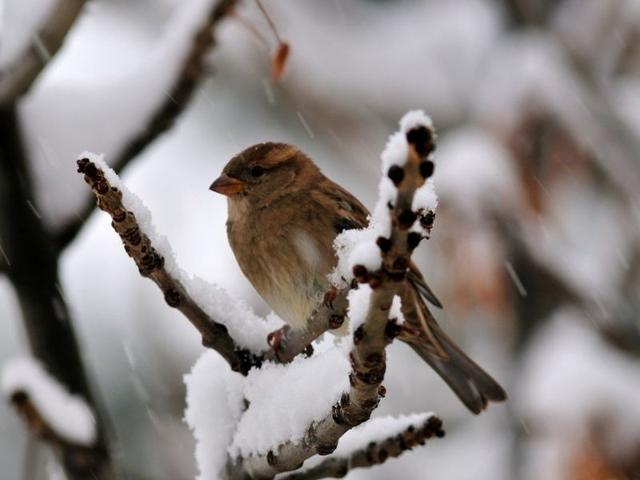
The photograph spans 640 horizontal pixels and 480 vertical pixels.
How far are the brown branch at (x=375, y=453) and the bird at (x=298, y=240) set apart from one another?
0.96 metres

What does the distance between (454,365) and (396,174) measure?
295cm

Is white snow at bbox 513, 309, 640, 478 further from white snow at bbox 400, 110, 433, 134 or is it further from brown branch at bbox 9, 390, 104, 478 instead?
white snow at bbox 400, 110, 433, 134

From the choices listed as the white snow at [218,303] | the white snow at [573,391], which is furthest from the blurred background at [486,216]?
the white snow at [218,303]

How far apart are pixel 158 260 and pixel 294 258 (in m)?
1.55

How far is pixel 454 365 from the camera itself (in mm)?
4168

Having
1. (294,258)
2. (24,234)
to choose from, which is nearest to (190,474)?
(294,258)

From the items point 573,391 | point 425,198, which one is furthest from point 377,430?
point 573,391

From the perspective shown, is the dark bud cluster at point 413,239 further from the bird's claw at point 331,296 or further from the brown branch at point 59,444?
the brown branch at point 59,444

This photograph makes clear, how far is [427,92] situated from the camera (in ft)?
27.1

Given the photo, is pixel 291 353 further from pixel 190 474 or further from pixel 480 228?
pixel 480 228

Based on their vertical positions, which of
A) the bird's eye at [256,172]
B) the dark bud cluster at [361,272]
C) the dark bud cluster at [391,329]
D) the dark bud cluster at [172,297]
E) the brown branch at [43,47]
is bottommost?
the dark bud cluster at [391,329]

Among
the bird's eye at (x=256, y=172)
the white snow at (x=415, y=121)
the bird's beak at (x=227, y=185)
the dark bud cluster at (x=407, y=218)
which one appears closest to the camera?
the white snow at (x=415, y=121)

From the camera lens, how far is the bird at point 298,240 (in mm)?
3518

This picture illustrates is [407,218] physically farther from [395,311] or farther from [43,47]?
[43,47]
